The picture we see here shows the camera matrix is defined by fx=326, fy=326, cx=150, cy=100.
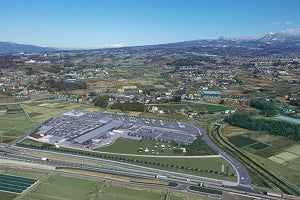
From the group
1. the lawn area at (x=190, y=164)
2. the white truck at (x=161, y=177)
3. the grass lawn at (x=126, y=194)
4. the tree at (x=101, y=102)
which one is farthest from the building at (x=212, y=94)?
the grass lawn at (x=126, y=194)

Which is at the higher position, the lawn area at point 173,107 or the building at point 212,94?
the building at point 212,94

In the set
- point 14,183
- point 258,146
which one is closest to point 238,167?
point 258,146

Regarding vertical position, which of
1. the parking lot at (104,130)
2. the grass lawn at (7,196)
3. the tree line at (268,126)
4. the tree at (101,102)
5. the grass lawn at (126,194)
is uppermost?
the tree at (101,102)

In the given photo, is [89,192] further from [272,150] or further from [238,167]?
[272,150]

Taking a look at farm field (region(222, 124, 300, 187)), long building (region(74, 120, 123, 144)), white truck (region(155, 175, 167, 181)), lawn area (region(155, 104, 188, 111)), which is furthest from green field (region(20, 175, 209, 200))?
lawn area (region(155, 104, 188, 111))

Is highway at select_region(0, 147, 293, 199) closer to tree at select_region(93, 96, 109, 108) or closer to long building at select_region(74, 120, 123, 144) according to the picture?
long building at select_region(74, 120, 123, 144)

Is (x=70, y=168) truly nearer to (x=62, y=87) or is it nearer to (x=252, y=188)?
(x=252, y=188)

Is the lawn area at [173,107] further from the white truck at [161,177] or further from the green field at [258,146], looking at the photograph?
the white truck at [161,177]

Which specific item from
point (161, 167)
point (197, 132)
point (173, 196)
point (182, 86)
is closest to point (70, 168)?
point (161, 167)
